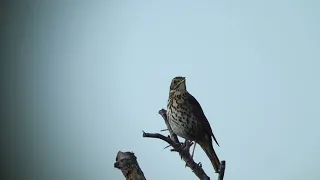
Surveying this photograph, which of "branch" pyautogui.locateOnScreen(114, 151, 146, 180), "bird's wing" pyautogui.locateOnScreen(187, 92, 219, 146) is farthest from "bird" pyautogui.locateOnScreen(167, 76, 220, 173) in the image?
"branch" pyautogui.locateOnScreen(114, 151, 146, 180)

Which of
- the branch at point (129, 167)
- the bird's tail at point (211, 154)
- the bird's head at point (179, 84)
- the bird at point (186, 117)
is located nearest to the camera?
the branch at point (129, 167)

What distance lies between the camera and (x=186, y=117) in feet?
9.53

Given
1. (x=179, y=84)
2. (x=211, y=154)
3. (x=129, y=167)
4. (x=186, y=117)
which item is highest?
(x=179, y=84)

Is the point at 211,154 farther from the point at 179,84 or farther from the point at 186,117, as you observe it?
the point at 179,84

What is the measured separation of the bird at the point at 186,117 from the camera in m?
2.86

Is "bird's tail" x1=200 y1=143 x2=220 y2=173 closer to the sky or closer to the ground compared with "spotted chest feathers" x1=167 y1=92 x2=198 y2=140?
closer to the ground

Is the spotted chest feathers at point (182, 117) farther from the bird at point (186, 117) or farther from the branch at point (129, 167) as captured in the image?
the branch at point (129, 167)

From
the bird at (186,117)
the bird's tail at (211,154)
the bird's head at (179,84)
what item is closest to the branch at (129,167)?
the bird's tail at (211,154)

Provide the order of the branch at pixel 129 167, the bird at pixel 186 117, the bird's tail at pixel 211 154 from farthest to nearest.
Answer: the bird at pixel 186 117
the bird's tail at pixel 211 154
the branch at pixel 129 167

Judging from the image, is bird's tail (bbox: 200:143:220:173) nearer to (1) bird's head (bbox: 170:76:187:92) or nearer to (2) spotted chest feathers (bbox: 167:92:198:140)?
(2) spotted chest feathers (bbox: 167:92:198:140)

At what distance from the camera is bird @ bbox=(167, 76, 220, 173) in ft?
9.39

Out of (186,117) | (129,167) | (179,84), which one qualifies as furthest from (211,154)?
(129,167)

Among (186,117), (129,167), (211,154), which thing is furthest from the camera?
(186,117)

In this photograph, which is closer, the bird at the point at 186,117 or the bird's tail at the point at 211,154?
the bird's tail at the point at 211,154
